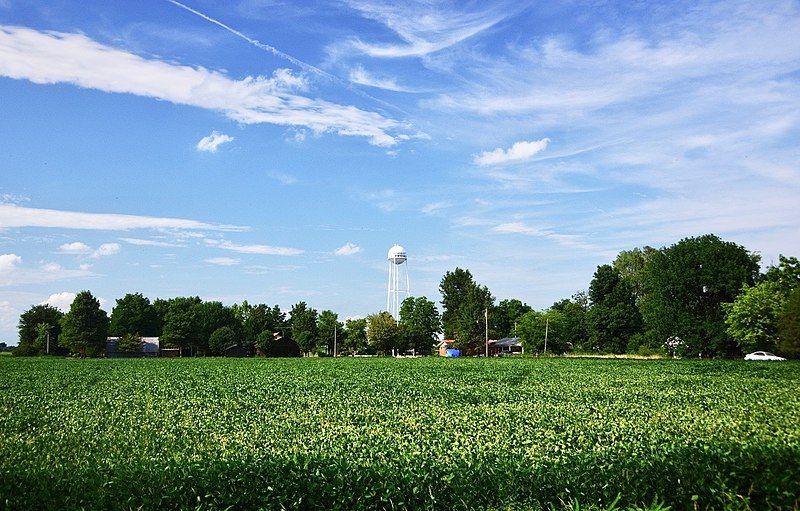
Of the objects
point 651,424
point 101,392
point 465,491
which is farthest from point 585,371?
point 465,491

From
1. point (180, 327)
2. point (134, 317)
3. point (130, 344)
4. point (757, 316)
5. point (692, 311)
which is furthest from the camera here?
point (134, 317)

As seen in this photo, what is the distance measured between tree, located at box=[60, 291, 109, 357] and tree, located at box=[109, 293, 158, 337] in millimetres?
18321

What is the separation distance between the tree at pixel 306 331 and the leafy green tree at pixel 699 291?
200ft

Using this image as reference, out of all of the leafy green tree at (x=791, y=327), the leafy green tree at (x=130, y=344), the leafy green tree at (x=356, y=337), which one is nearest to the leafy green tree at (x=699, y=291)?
the leafy green tree at (x=791, y=327)

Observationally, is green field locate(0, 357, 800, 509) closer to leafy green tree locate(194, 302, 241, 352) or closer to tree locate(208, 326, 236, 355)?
tree locate(208, 326, 236, 355)

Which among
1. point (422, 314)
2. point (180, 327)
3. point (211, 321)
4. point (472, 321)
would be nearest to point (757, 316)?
point (472, 321)

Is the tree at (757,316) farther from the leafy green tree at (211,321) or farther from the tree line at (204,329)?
the leafy green tree at (211,321)

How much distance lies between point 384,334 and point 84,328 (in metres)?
50.7

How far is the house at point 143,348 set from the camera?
4688 inches

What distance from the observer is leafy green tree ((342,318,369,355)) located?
118750mm

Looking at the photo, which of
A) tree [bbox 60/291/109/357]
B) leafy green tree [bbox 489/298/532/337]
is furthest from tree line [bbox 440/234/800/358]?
tree [bbox 60/291/109/357]

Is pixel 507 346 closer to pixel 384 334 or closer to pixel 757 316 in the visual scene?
pixel 384 334

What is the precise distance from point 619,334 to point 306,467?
103 meters

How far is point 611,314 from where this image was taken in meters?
105
